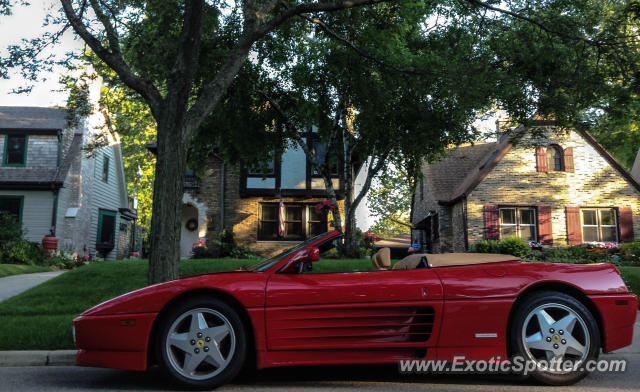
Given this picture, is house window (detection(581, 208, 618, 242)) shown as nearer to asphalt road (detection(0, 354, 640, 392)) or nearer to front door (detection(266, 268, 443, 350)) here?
asphalt road (detection(0, 354, 640, 392))

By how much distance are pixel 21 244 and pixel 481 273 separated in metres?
19.8

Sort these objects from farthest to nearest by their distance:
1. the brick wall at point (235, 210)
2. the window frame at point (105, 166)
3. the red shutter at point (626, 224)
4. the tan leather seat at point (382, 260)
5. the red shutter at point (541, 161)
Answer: the window frame at point (105, 166) < the brick wall at point (235, 210) < the red shutter at point (541, 161) < the red shutter at point (626, 224) < the tan leather seat at point (382, 260)

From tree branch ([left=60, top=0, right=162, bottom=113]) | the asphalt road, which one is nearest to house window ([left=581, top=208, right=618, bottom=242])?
the asphalt road

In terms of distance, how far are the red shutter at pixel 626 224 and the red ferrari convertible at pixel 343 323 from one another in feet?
60.4

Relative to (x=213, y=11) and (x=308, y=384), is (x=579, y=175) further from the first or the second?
(x=308, y=384)

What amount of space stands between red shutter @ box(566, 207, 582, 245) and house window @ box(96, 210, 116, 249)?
2141cm

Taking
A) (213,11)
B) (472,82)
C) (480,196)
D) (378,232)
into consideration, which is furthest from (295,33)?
(378,232)

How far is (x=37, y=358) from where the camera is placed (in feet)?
17.9

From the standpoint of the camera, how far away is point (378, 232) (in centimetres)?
4259

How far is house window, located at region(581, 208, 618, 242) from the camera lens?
2022 centimetres

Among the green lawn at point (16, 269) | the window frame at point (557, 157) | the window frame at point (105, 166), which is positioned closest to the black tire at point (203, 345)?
the green lawn at point (16, 269)

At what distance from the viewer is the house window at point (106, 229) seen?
25.1 metres

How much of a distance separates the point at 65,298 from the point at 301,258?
7177 mm

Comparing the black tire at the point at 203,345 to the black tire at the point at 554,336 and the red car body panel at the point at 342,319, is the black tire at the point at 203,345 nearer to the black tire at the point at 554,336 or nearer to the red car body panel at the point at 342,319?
the red car body panel at the point at 342,319
